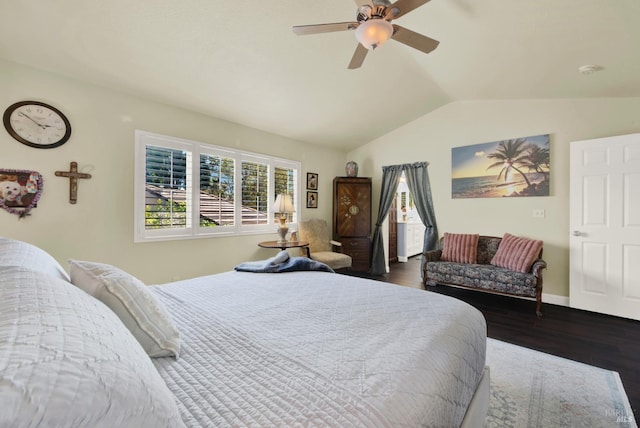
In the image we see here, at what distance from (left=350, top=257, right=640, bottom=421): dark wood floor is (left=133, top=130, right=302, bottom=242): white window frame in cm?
329

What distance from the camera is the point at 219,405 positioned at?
2.43ft

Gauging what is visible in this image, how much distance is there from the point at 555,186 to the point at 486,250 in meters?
1.21

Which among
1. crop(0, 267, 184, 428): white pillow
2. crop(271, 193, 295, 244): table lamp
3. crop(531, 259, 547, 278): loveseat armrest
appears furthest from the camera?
crop(271, 193, 295, 244): table lamp

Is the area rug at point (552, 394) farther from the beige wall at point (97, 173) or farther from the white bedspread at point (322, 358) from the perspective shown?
the beige wall at point (97, 173)

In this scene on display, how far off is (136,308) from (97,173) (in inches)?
100

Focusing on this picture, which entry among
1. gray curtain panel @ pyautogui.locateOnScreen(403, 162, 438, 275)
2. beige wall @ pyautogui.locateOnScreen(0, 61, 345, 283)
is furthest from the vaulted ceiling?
gray curtain panel @ pyautogui.locateOnScreen(403, 162, 438, 275)

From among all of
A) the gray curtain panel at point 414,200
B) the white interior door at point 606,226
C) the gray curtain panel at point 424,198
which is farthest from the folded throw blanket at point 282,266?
the white interior door at point 606,226

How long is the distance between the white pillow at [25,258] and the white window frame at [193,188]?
184 cm

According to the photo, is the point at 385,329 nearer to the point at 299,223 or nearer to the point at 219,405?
the point at 219,405

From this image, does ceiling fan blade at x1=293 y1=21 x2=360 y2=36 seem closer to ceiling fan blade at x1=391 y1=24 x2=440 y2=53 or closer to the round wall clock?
ceiling fan blade at x1=391 y1=24 x2=440 y2=53

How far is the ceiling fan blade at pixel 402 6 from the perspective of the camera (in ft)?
5.63

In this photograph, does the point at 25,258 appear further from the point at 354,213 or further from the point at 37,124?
the point at 354,213

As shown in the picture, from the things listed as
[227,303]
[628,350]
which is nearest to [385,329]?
[227,303]

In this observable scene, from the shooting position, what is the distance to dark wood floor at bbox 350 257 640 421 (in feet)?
7.24
